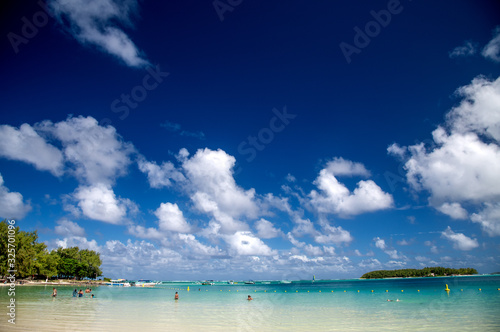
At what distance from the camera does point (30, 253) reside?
2381 inches

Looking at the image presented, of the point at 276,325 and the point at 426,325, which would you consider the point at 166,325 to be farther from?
the point at 426,325

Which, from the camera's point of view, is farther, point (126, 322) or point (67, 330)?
point (126, 322)

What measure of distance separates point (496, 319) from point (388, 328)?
28.6 feet

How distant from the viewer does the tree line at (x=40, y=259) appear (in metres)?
55.9

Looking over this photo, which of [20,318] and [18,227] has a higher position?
[18,227]

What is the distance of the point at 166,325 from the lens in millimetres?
18953

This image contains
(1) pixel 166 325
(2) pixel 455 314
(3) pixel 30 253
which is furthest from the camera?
(3) pixel 30 253

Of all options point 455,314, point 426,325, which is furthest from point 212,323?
point 455,314

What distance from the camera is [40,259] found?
219ft

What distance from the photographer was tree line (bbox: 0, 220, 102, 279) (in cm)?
5588

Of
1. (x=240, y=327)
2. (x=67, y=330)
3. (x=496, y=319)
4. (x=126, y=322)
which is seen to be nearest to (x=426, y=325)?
(x=496, y=319)

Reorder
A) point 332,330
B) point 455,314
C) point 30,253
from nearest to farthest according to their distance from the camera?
1. point 332,330
2. point 455,314
3. point 30,253

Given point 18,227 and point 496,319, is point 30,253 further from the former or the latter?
point 496,319

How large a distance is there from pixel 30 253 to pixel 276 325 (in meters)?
64.2
